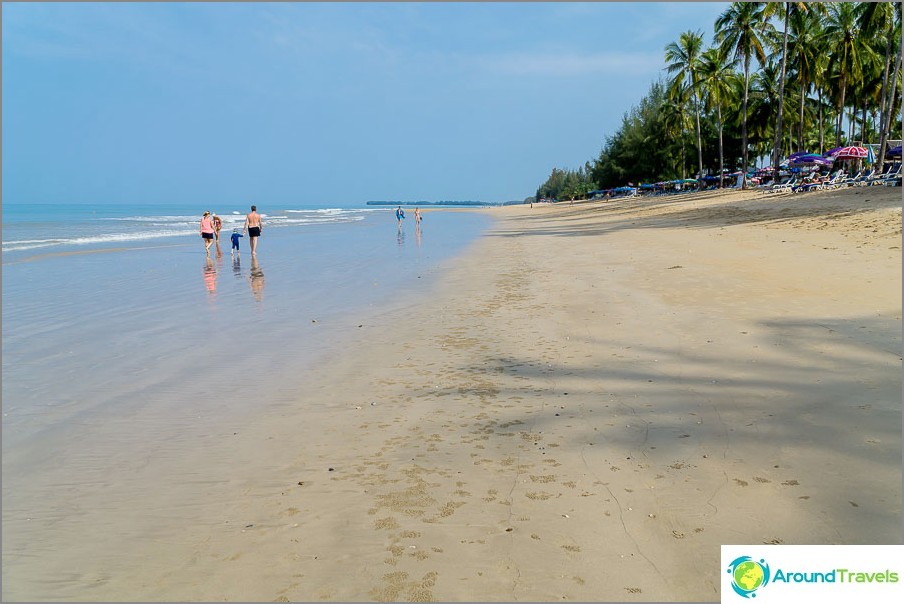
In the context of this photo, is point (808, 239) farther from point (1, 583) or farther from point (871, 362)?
point (1, 583)

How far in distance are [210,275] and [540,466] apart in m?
13.0

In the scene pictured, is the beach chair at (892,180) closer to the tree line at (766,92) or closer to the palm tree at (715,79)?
the tree line at (766,92)

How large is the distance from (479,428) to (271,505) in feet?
5.35

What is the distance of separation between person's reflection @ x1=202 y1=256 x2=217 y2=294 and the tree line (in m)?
29.6

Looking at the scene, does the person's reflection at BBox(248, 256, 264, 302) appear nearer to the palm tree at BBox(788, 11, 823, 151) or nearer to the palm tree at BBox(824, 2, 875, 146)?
the palm tree at BBox(788, 11, 823, 151)

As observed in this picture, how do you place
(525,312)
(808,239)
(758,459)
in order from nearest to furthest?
(758,459)
(525,312)
(808,239)

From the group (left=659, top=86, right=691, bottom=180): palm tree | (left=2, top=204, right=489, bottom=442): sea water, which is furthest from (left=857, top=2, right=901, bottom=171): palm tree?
(left=659, top=86, right=691, bottom=180): palm tree

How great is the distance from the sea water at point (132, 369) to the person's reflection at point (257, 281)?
71 millimetres

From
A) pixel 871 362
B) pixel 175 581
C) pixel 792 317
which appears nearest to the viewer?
pixel 175 581

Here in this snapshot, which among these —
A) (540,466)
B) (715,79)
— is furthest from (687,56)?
(540,466)

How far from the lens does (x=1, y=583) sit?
116 inches

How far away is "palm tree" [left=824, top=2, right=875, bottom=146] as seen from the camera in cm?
3703

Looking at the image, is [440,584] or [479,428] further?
[479,428]

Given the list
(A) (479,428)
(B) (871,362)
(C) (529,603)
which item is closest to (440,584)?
(C) (529,603)
